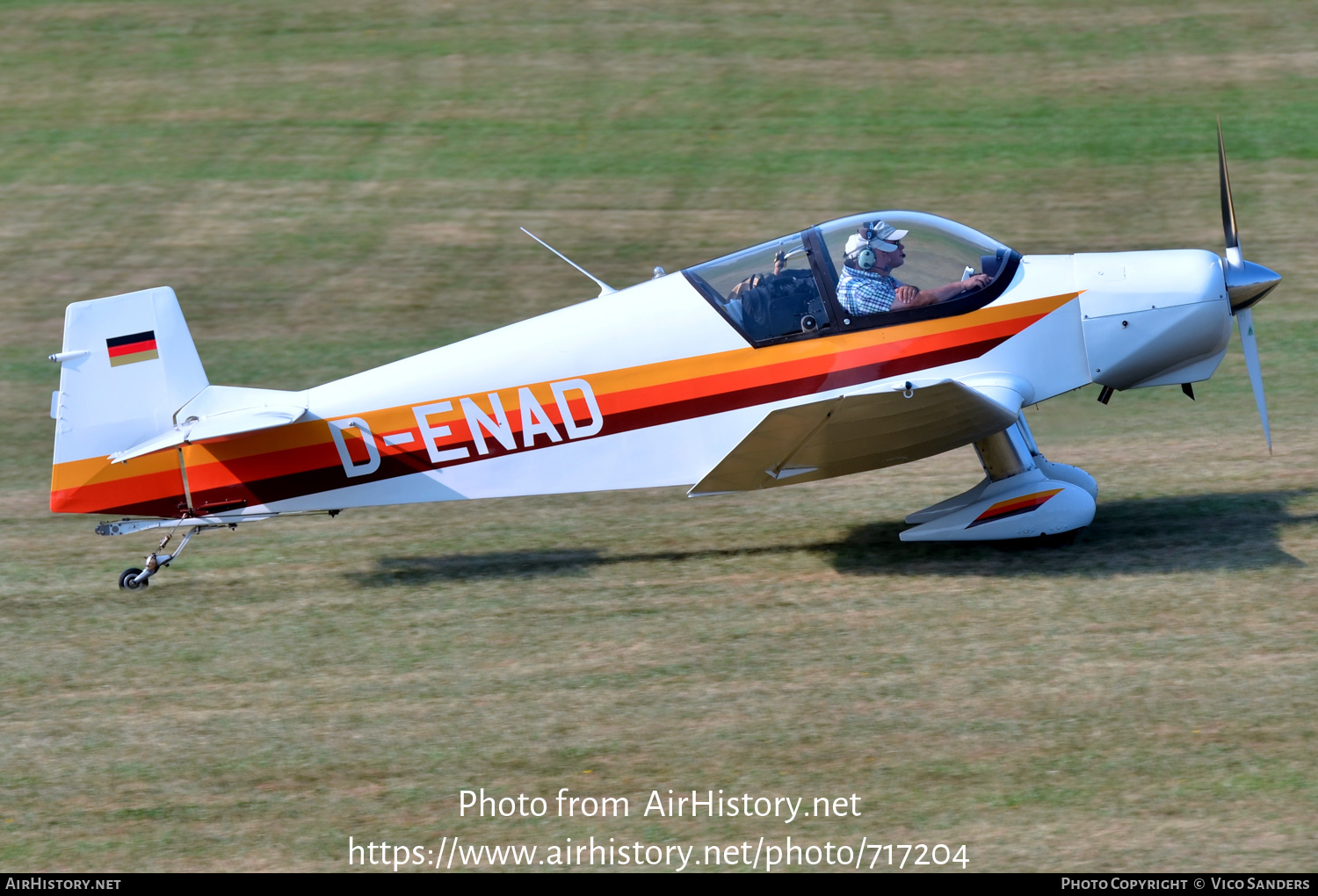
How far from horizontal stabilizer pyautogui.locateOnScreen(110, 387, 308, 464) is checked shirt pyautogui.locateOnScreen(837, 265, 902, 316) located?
3.47 metres

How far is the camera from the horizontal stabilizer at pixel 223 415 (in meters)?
7.85

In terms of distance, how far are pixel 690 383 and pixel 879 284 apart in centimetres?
132

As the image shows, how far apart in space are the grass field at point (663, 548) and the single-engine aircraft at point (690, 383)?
0.67 metres

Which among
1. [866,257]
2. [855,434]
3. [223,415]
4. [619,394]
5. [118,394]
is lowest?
[855,434]

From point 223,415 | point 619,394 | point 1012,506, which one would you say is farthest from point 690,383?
point 223,415

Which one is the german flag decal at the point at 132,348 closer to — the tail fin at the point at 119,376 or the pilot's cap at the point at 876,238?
the tail fin at the point at 119,376

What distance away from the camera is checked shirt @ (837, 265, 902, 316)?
786 cm

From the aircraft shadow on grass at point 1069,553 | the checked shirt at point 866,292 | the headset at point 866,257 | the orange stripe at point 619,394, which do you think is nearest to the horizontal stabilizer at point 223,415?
the orange stripe at point 619,394

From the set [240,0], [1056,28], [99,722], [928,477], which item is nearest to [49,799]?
[99,722]

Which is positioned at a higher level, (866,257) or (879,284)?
(866,257)

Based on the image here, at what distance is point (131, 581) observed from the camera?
838cm

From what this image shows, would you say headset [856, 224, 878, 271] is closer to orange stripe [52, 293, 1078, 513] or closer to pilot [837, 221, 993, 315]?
pilot [837, 221, 993, 315]

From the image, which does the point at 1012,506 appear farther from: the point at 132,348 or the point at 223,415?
the point at 132,348

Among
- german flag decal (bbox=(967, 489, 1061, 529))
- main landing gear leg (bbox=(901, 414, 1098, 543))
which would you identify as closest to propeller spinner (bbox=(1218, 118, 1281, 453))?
main landing gear leg (bbox=(901, 414, 1098, 543))
